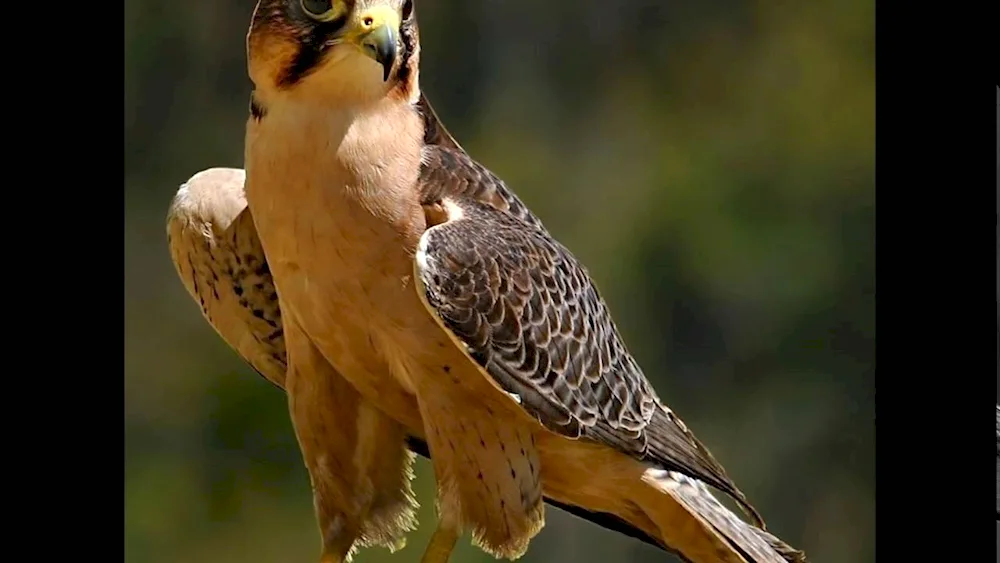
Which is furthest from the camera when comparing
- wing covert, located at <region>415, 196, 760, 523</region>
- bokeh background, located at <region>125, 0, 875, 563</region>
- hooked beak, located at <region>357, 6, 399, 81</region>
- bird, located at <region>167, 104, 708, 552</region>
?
bokeh background, located at <region>125, 0, 875, 563</region>

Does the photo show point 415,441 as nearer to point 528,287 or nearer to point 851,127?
point 528,287

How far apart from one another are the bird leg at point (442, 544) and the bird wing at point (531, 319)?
0.18m

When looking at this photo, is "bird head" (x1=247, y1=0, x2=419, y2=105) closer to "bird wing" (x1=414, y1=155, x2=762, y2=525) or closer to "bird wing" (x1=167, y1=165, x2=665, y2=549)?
"bird wing" (x1=414, y1=155, x2=762, y2=525)

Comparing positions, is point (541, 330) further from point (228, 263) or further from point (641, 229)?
point (641, 229)

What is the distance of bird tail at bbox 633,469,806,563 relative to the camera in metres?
1.50

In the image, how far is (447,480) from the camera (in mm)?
1378

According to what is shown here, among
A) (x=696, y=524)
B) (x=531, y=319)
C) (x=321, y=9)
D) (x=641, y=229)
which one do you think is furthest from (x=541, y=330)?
(x=641, y=229)

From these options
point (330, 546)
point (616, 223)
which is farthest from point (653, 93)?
point (330, 546)

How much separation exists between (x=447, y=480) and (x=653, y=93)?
1414 mm

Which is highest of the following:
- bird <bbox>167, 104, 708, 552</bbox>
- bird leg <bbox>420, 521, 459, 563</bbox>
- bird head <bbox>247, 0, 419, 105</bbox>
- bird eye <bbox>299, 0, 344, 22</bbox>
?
bird eye <bbox>299, 0, 344, 22</bbox>

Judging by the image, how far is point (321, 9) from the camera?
124 centimetres

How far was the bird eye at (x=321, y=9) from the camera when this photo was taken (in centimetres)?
123

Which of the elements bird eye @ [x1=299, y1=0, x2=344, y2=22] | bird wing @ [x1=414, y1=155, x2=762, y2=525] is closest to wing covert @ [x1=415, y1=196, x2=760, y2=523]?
bird wing @ [x1=414, y1=155, x2=762, y2=525]

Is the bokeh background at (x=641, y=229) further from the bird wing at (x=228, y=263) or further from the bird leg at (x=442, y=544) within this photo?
the bird leg at (x=442, y=544)
